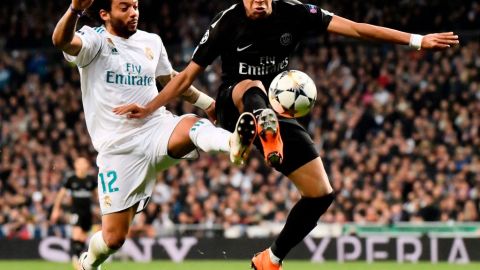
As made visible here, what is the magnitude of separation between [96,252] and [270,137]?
6.99 feet

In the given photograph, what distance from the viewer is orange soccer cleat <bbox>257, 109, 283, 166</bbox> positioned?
7.27 m

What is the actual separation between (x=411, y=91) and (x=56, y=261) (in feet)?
24.3

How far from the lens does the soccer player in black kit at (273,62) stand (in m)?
8.03

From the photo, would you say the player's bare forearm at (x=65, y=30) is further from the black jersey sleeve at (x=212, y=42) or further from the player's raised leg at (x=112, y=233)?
the player's raised leg at (x=112, y=233)

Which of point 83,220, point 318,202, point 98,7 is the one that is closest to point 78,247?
point 83,220

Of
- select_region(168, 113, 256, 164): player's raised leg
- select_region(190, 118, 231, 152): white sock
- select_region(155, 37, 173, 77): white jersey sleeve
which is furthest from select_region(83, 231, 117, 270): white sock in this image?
select_region(155, 37, 173, 77): white jersey sleeve

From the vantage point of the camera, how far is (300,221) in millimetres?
8422

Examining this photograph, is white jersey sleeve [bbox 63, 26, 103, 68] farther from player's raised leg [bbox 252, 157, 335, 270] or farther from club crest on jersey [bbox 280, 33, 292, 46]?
player's raised leg [bbox 252, 157, 335, 270]

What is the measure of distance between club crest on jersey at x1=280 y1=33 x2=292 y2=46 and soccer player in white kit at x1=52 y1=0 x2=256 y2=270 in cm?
93

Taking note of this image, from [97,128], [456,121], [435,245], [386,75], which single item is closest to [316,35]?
[386,75]

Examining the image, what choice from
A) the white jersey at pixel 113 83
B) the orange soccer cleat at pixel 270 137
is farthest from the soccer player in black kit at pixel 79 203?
the orange soccer cleat at pixel 270 137

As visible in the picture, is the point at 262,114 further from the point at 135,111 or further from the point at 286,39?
the point at 135,111

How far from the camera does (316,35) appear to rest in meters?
22.0

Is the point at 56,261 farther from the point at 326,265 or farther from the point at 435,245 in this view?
the point at 435,245
